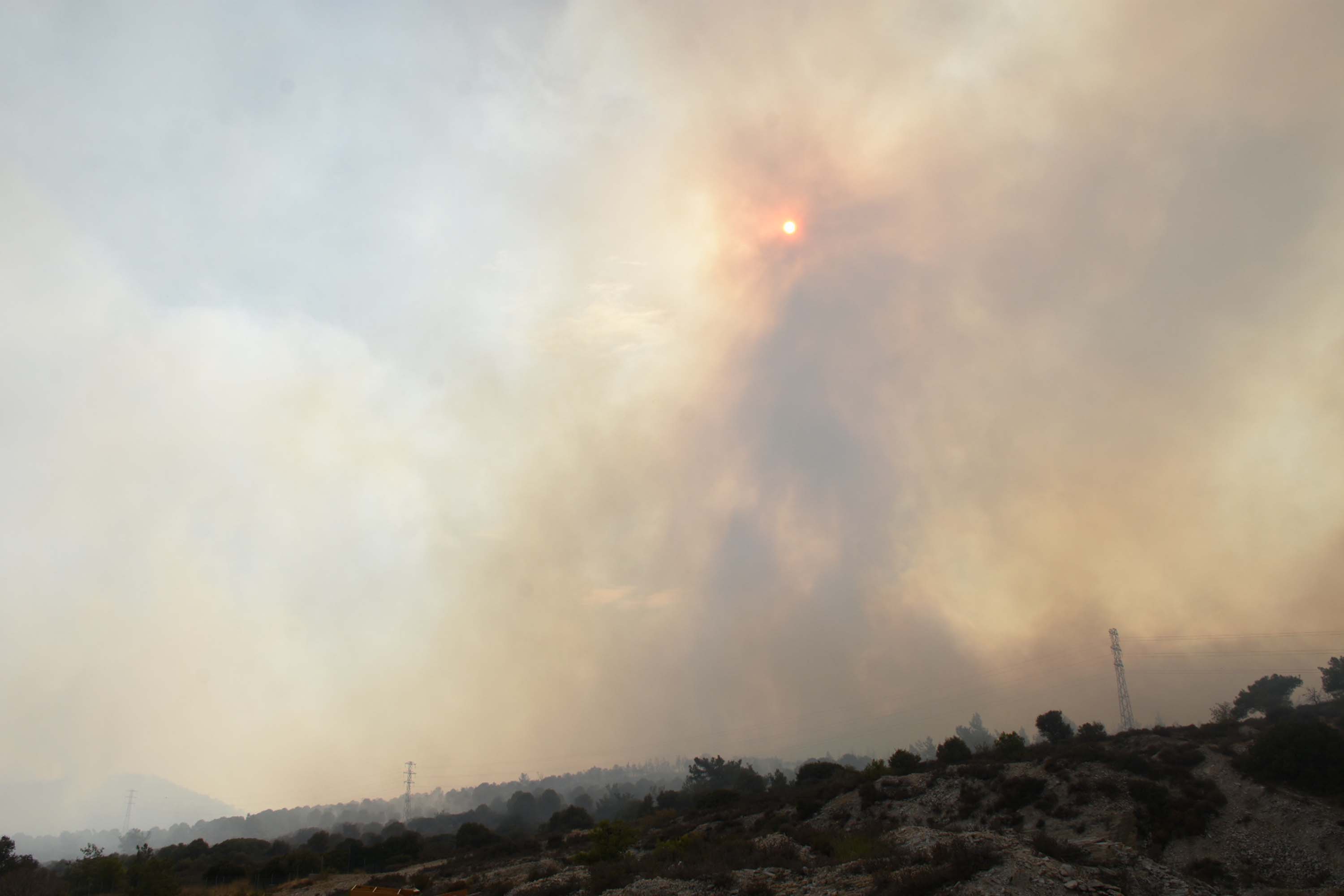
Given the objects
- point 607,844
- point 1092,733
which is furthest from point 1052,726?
point 607,844

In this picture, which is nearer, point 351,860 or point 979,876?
point 979,876

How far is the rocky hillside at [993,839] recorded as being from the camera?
2212 cm

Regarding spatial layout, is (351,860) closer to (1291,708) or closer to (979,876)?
(979,876)

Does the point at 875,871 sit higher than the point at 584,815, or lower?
higher

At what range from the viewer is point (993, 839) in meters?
25.1

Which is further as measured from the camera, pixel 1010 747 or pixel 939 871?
pixel 1010 747

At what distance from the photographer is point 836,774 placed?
231ft

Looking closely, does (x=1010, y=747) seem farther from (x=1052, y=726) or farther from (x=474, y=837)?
(x=474, y=837)

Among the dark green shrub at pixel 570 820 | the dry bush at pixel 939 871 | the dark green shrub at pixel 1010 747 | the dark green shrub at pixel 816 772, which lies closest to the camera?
the dry bush at pixel 939 871

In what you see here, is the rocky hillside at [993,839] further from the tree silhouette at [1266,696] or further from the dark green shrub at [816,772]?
the tree silhouette at [1266,696]

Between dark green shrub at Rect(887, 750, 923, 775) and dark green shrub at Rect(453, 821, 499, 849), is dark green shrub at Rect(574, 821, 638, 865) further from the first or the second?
dark green shrub at Rect(453, 821, 499, 849)

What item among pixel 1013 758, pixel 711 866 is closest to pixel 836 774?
pixel 1013 758

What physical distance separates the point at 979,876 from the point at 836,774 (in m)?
55.7

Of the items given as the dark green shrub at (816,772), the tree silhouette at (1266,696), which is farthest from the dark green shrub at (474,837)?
the tree silhouette at (1266,696)
